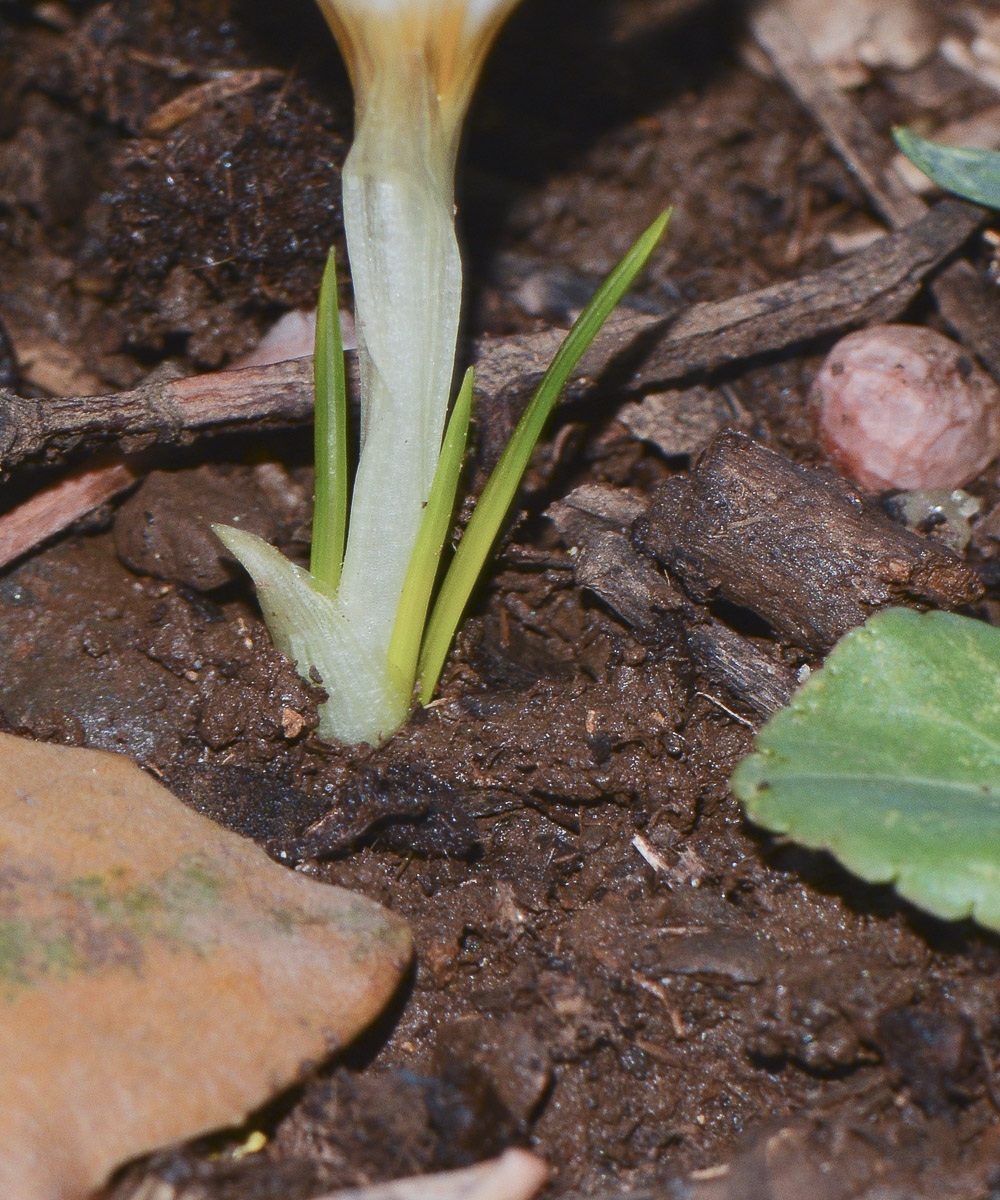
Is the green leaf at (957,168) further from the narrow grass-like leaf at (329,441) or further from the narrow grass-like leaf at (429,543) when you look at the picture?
the narrow grass-like leaf at (329,441)

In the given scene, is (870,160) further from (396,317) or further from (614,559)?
(396,317)

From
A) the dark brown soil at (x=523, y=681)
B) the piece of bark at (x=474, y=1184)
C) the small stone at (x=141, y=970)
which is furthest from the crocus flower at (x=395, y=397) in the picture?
the piece of bark at (x=474, y=1184)

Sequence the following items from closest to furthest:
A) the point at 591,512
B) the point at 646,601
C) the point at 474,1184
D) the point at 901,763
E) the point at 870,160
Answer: the point at 474,1184
the point at 901,763
the point at 646,601
the point at 591,512
the point at 870,160

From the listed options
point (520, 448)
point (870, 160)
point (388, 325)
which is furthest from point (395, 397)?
point (870, 160)

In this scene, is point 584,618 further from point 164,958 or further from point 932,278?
point 932,278

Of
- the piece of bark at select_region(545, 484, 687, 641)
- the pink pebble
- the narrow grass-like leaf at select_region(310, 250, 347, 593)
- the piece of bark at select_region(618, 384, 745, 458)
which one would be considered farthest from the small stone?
the pink pebble

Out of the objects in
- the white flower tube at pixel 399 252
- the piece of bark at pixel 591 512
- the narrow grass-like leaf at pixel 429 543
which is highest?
the white flower tube at pixel 399 252

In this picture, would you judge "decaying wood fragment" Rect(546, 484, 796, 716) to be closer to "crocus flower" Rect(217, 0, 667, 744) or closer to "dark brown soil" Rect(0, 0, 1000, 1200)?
"dark brown soil" Rect(0, 0, 1000, 1200)
